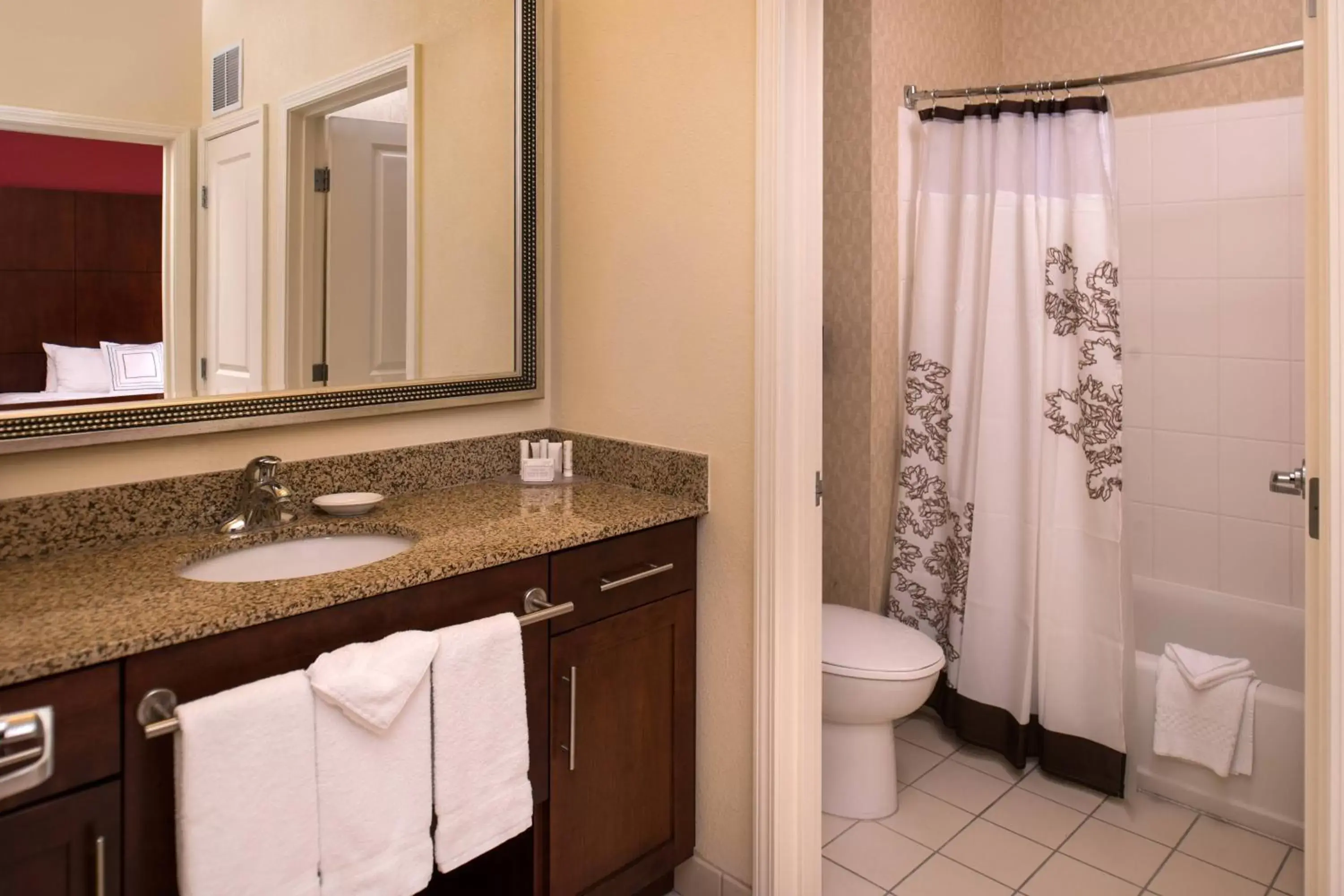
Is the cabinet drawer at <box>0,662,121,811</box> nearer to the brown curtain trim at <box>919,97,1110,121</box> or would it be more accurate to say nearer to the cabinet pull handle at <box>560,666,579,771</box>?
the cabinet pull handle at <box>560,666,579,771</box>

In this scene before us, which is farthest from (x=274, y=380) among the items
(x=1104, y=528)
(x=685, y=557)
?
(x=1104, y=528)

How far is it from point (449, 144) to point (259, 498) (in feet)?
2.90

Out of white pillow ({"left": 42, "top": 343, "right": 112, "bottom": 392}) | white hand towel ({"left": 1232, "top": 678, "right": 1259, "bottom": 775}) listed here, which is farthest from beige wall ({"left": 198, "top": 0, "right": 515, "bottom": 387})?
white hand towel ({"left": 1232, "top": 678, "right": 1259, "bottom": 775})

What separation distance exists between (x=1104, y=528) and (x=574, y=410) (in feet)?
4.71

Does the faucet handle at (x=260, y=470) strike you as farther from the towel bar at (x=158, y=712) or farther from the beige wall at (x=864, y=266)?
the beige wall at (x=864, y=266)

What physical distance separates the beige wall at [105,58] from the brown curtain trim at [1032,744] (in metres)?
2.43

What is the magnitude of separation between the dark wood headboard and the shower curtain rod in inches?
80.9

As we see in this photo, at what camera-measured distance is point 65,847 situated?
111 centimetres

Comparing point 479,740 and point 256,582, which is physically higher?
point 256,582

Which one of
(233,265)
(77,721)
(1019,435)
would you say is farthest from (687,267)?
(77,721)

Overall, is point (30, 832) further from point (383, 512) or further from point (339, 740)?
point (383, 512)

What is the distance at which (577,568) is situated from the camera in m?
1.67

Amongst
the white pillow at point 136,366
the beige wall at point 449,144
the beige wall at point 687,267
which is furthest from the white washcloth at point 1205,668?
the white pillow at point 136,366

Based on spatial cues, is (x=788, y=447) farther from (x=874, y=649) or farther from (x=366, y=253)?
(x=366, y=253)
